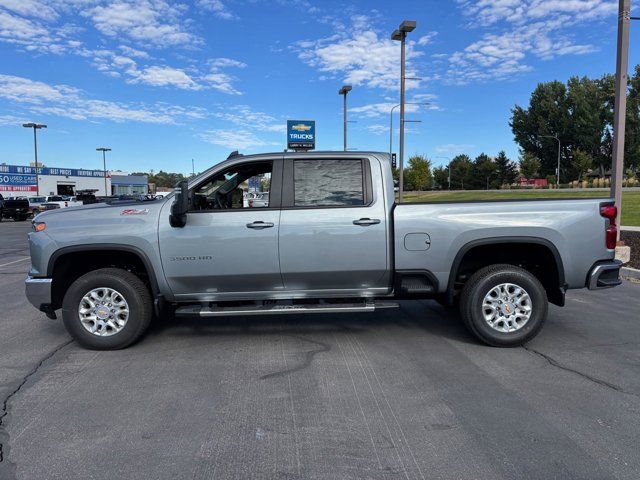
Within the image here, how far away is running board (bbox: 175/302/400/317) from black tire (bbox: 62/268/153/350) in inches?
15.4

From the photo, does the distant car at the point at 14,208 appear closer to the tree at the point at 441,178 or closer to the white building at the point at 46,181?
the white building at the point at 46,181

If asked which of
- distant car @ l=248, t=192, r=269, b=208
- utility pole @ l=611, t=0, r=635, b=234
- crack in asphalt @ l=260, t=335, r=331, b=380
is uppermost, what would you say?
utility pole @ l=611, t=0, r=635, b=234

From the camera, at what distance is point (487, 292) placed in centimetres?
509

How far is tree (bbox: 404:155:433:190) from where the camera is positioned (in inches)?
2822

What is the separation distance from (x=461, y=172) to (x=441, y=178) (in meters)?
4.32

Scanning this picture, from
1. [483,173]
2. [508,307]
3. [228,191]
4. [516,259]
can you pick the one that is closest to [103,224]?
[228,191]

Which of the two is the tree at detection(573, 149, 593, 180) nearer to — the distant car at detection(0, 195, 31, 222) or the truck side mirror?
the distant car at detection(0, 195, 31, 222)

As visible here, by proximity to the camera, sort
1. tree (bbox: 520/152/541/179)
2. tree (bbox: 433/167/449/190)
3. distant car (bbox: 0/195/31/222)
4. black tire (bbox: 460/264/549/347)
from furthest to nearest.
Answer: tree (bbox: 433/167/449/190) < tree (bbox: 520/152/541/179) < distant car (bbox: 0/195/31/222) < black tire (bbox: 460/264/549/347)

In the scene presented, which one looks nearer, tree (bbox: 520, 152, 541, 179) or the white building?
the white building

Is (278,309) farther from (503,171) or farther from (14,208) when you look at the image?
(503,171)

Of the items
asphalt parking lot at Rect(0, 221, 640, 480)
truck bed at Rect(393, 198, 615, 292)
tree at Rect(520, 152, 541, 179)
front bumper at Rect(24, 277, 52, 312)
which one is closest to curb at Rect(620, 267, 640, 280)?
asphalt parking lot at Rect(0, 221, 640, 480)

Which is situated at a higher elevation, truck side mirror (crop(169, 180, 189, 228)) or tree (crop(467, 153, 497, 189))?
tree (crop(467, 153, 497, 189))

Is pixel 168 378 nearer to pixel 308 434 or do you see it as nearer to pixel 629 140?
pixel 308 434

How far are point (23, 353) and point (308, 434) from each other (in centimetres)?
348
